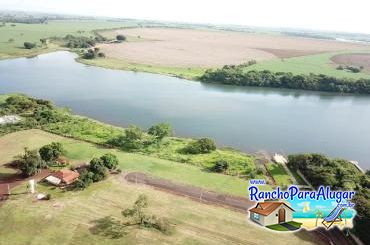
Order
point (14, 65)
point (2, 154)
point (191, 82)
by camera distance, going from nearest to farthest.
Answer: point (2, 154) < point (191, 82) < point (14, 65)

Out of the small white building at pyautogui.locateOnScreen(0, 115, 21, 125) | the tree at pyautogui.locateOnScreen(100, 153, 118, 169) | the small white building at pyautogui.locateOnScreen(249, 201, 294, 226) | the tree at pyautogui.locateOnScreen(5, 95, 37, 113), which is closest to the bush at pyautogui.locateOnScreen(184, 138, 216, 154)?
the tree at pyautogui.locateOnScreen(100, 153, 118, 169)

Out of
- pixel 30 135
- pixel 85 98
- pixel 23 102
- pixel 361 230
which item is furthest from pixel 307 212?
pixel 85 98

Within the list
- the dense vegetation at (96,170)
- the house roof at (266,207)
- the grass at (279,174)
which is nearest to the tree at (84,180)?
the dense vegetation at (96,170)

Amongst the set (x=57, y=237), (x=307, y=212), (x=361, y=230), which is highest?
(x=307, y=212)

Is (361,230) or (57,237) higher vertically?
(361,230)

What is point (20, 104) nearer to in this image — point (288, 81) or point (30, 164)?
point (30, 164)

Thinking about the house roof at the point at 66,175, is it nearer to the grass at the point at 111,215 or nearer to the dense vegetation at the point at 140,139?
the grass at the point at 111,215

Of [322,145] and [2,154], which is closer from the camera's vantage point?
[2,154]

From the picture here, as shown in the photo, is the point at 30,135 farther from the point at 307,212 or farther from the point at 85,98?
the point at 307,212
